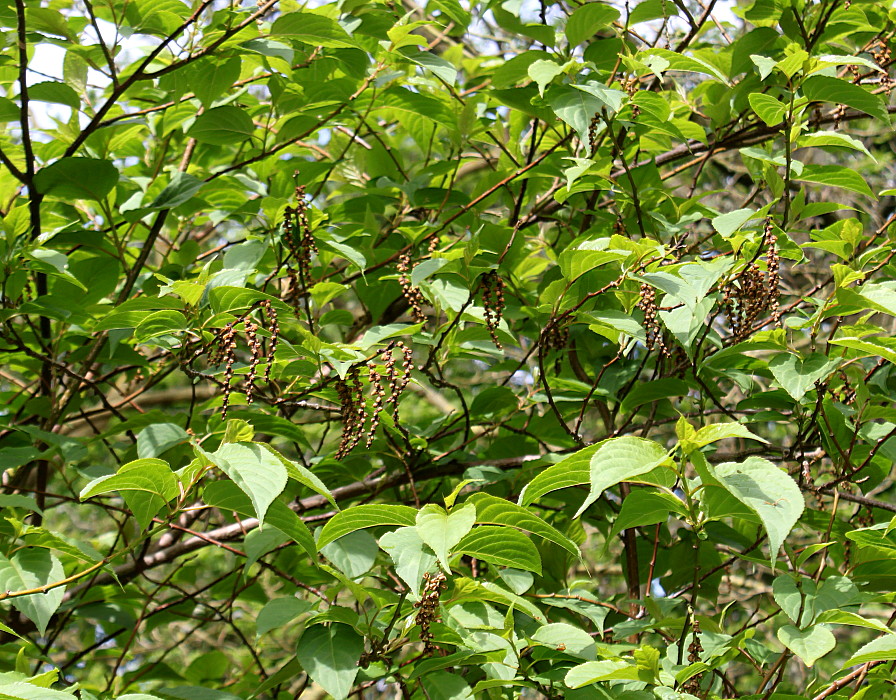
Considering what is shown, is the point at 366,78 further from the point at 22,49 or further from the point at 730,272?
the point at 730,272

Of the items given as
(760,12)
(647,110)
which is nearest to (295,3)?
(647,110)

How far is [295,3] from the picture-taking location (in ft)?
6.94

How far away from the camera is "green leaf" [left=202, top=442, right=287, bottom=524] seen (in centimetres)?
114

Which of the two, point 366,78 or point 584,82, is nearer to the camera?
point 584,82

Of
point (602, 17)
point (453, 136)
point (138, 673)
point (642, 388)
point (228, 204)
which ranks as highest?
point (602, 17)

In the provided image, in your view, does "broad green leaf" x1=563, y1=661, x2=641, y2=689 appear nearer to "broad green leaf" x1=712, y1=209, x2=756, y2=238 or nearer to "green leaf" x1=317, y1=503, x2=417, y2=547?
"green leaf" x1=317, y1=503, x2=417, y2=547

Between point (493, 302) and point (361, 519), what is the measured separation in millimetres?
697

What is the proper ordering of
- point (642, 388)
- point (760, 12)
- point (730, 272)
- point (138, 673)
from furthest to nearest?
point (138, 673) → point (760, 12) → point (642, 388) → point (730, 272)

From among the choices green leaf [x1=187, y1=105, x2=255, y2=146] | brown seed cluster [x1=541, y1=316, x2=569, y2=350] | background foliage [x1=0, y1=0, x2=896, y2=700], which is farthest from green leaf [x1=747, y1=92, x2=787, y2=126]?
green leaf [x1=187, y1=105, x2=255, y2=146]

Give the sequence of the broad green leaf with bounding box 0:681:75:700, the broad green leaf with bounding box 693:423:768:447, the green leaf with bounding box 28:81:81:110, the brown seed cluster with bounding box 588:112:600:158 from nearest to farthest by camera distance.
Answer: the broad green leaf with bounding box 0:681:75:700 → the broad green leaf with bounding box 693:423:768:447 → the brown seed cluster with bounding box 588:112:600:158 → the green leaf with bounding box 28:81:81:110

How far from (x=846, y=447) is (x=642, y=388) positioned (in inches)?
18.9

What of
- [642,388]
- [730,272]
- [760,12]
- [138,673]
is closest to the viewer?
[730,272]

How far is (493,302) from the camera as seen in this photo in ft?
6.07

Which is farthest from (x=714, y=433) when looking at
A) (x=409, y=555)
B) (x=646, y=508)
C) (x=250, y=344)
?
(x=250, y=344)
